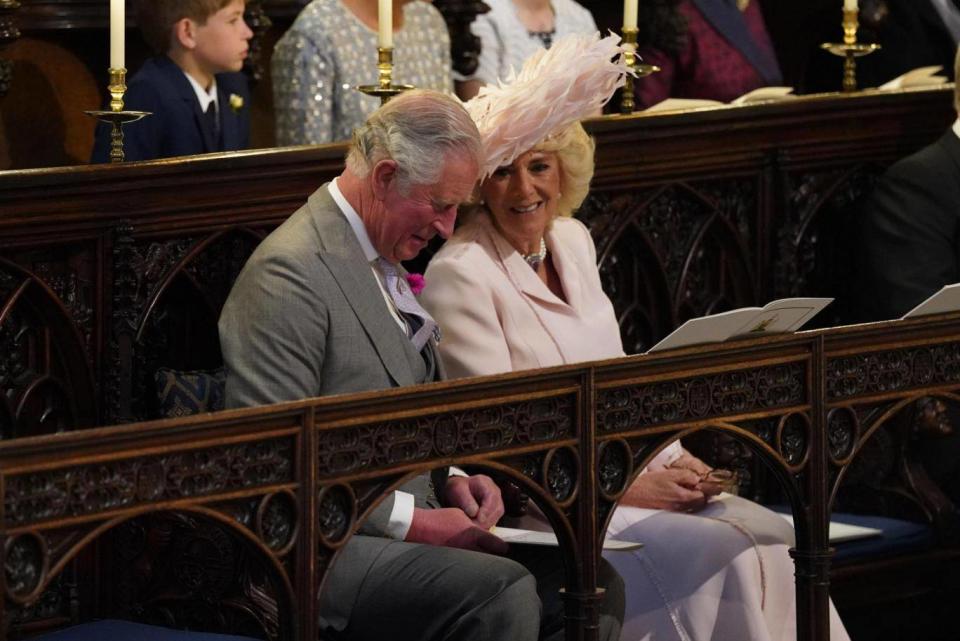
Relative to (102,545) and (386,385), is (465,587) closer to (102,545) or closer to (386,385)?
(386,385)

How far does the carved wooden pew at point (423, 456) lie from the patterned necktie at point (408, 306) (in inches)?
25.0

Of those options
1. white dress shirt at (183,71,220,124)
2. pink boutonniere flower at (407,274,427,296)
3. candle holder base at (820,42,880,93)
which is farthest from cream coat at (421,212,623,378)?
candle holder base at (820,42,880,93)

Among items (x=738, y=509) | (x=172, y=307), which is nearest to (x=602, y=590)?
(x=738, y=509)

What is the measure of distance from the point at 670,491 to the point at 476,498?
0.59 metres

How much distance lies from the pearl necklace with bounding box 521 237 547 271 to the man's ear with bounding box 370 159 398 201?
2.41 ft

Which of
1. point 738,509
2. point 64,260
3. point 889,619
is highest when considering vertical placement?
point 64,260

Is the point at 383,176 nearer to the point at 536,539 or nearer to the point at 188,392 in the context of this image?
the point at 188,392

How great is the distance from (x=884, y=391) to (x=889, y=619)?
1.44 m

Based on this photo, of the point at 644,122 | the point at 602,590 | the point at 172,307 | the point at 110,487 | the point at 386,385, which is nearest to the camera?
the point at 110,487

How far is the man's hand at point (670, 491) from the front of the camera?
4734 millimetres

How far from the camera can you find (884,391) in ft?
14.0

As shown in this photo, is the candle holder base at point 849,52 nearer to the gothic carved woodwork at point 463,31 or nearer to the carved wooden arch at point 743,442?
the gothic carved woodwork at point 463,31

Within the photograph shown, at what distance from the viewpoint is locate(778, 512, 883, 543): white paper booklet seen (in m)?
5.33

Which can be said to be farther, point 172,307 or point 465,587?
point 172,307
